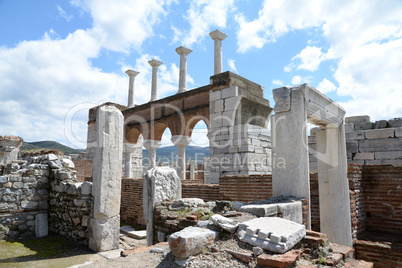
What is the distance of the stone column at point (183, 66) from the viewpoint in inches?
449

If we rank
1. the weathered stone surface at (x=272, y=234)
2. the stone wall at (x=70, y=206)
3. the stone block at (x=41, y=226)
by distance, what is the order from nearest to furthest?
the weathered stone surface at (x=272, y=234), the stone wall at (x=70, y=206), the stone block at (x=41, y=226)

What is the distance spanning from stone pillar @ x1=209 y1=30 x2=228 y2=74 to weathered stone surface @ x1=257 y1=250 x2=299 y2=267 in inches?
348

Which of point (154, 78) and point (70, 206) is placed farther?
point (154, 78)

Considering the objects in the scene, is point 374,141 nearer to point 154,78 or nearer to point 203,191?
point 203,191

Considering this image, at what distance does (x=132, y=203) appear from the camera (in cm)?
823

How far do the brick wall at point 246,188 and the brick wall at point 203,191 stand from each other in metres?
0.39

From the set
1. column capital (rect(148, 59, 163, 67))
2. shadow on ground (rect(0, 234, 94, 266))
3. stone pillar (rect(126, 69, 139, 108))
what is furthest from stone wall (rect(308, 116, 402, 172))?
stone pillar (rect(126, 69, 139, 108))

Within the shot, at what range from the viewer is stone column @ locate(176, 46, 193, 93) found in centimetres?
1141

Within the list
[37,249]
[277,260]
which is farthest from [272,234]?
[37,249]

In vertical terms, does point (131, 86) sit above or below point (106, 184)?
above

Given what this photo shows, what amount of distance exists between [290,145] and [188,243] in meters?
2.51

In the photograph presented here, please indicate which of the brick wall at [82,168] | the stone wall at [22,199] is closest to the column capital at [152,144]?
the brick wall at [82,168]

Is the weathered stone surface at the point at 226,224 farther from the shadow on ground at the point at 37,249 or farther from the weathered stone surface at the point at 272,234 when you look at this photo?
the shadow on ground at the point at 37,249

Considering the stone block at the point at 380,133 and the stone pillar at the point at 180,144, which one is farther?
the stone pillar at the point at 180,144
